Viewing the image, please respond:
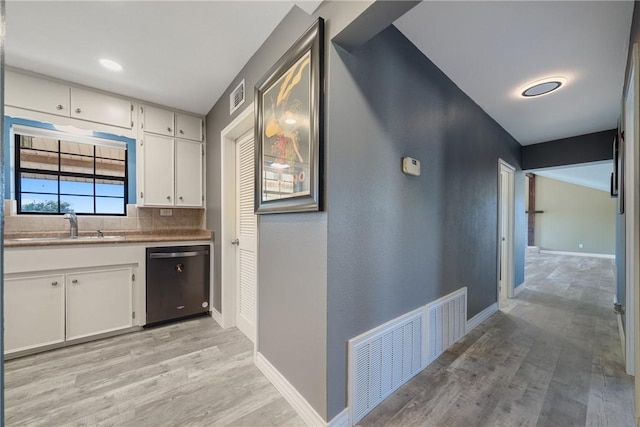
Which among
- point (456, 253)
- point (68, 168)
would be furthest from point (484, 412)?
point (68, 168)

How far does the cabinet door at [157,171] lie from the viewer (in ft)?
9.39

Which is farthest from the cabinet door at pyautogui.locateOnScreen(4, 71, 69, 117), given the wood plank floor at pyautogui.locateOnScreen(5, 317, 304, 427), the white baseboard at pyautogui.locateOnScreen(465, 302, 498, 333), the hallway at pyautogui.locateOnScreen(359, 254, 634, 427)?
the white baseboard at pyautogui.locateOnScreen(465, 302, 498, 333)

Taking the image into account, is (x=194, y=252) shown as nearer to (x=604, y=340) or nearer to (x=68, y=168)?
(x=68, y=168)

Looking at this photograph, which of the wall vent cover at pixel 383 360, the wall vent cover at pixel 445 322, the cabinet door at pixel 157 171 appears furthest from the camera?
the cabinet door at pixel 157 171

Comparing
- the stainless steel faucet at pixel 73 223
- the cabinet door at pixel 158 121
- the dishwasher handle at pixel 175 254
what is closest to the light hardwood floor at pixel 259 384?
the dishwasher handle at pixel 175 254

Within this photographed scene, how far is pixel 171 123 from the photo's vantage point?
118 inches

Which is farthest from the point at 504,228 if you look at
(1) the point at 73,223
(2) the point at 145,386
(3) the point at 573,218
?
(3) the point at 573,218

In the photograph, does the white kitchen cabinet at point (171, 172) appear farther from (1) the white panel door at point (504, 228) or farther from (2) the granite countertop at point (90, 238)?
(1) the white panel door at point (504, 228)

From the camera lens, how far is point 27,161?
2568 millimetres

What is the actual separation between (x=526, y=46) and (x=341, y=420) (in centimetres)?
274

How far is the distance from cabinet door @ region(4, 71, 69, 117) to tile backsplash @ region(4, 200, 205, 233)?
0.94 metres

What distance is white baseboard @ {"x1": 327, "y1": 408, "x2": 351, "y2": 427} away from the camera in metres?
1.38

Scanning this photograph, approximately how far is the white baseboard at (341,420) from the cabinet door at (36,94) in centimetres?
347

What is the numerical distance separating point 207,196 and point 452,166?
277 centimetres
